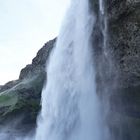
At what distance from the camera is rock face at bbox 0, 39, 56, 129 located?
49125 millimetres

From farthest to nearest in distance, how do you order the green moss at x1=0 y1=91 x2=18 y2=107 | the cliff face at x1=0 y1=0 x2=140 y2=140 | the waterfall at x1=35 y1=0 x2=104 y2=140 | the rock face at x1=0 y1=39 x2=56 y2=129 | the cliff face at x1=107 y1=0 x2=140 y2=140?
the green moss at x1=0 y1=91 x2=18 y2=107, the rock face at x1=0 y1=39 x2=56 y2=129, the waterfall at x1=35 y1=0 x2=104 y2=140, the cliff face at x1=0 y1=0 x2=140 y2=140, the cliff face at x1=107 y1=0 x2=140 y2=140

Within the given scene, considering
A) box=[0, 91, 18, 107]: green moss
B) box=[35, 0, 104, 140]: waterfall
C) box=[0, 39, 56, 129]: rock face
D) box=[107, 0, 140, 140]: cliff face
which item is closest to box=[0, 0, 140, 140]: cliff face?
box=[107, 0, 140, 140]: cliff face

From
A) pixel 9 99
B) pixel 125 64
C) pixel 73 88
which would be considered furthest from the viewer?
pixel 9 99

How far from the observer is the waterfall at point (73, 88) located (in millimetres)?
33844

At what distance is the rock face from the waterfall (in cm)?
725

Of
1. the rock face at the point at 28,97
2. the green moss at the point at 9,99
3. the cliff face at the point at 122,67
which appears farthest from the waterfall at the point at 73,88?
the green moss at the point at 9,99

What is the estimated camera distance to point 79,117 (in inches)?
1366

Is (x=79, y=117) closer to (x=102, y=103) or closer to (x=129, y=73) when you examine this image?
(x=102, y=103)

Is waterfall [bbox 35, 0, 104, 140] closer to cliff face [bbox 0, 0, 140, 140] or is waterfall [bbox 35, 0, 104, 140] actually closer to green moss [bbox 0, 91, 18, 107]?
cliff face [bbox 0, 0, 140, 140]

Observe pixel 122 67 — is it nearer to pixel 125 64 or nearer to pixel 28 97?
pixel 125 64

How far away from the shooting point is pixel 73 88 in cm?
3641

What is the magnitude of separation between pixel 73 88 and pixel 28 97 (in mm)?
16110

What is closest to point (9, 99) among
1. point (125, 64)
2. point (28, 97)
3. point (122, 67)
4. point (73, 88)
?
point (28, 97)

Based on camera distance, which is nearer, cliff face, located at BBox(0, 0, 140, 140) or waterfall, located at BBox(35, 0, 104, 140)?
cliff face, located at BBox(0, 0, 140, 140)
